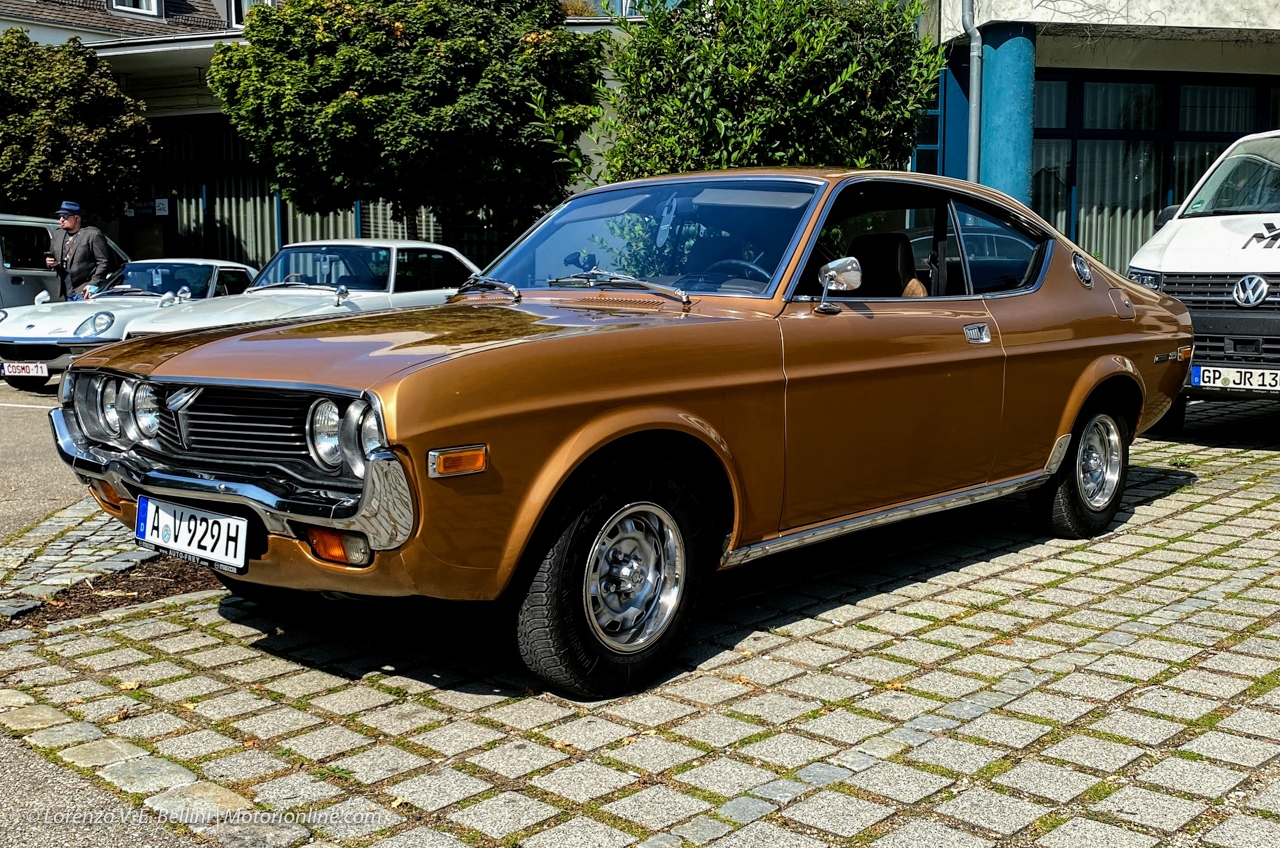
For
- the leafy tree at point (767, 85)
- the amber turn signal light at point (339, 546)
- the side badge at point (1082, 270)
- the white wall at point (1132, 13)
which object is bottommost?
the amber turn signal light at point (339, 546)

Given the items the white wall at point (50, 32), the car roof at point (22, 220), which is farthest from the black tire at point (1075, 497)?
the white wall at point (50, 32)

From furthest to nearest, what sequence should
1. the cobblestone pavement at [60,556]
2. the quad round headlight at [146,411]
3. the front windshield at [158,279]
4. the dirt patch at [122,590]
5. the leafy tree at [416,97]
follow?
the leafy tree at [416,97] → the front windshield at [158,279] → the cobblestone pavement at [60,556] → the dirt patch at [122,590] → the quad round headlight at [146,411]

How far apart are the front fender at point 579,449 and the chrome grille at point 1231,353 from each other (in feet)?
18.7

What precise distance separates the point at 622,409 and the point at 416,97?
12.2 metres

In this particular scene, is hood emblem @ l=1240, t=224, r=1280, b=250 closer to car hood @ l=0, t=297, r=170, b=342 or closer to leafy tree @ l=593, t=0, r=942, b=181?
leafy tree @ l=593, t=0, r=942, b=181

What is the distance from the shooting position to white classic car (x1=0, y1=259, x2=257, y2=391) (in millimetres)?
11945

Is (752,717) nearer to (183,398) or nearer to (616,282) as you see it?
(616,282)

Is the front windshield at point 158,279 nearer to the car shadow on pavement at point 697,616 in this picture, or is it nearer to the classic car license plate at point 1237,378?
the car shadow on pavement at point 697,616

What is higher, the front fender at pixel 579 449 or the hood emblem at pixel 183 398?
the hood emblem at pixel 183 398

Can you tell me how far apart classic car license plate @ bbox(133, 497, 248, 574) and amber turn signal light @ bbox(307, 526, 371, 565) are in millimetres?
259

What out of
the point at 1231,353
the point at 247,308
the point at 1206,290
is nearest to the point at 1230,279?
the point at 1206,290

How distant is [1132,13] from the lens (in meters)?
16.2

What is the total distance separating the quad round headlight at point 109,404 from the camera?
436 cm

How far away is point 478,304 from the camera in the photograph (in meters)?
5.10
